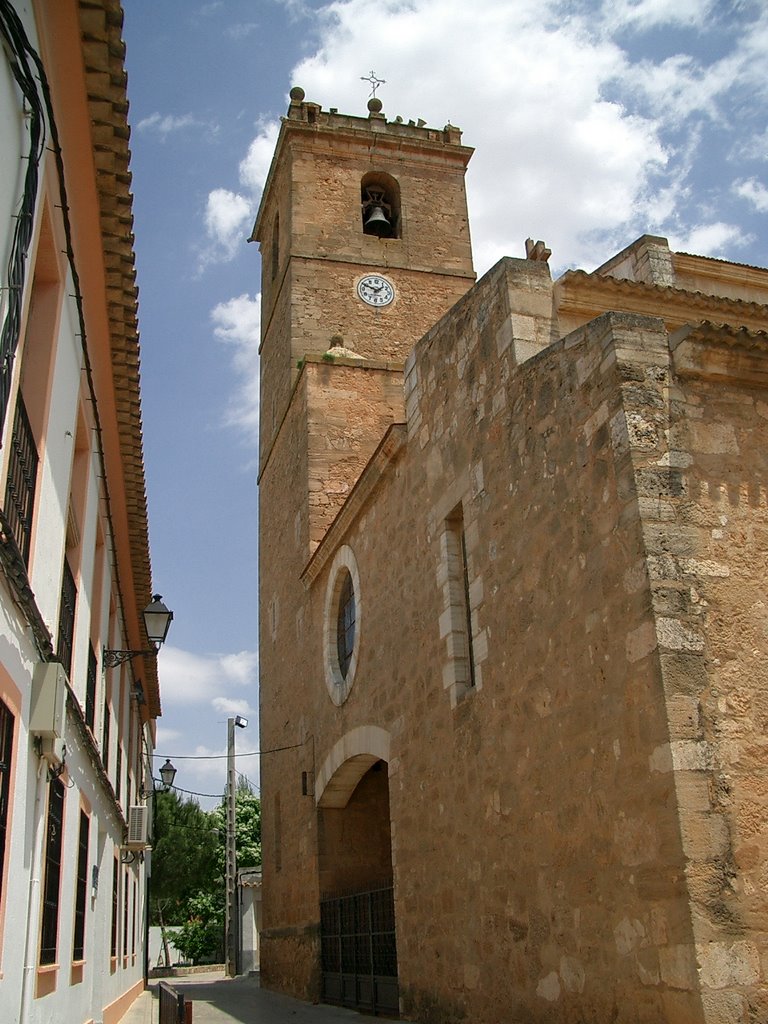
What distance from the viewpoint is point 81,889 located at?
748 centimetres

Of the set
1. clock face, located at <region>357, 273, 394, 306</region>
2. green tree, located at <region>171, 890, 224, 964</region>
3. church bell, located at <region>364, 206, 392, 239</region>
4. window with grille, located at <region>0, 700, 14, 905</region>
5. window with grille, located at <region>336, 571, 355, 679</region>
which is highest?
church bell, located at <region>364, 206, 392, 239</region>

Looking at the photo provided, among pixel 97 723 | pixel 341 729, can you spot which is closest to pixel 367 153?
pixel 341 729

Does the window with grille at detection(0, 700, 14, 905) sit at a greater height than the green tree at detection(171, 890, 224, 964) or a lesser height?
greater

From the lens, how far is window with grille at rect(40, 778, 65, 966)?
552 centimetres

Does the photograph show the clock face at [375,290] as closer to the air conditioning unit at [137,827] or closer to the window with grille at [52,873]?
the air conditioning unit at [137,827]

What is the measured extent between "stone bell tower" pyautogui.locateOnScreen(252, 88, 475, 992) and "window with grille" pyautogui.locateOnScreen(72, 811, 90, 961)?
512cm

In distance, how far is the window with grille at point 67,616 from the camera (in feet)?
21.1

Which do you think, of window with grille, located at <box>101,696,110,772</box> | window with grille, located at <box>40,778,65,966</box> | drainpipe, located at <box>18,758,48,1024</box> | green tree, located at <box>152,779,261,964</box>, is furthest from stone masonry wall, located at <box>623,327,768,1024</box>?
green tree, located at <box>152,779,261,964</box>

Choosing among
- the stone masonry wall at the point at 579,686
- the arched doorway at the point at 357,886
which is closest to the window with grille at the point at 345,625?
the arched doorway at the point at 357,886

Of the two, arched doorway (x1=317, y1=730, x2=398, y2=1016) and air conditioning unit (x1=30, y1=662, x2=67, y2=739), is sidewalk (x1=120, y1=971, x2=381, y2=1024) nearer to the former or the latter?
arched doorway (x1=317, y1=730, x2=398, y2=1016)

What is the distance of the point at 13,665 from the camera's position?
4.42m

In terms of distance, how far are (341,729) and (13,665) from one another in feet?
25.0

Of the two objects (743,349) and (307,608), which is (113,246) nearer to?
(743,349)

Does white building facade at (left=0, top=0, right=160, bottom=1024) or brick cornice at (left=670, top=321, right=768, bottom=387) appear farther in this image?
brick cornice at (left=670, top=321, right=768, bottom=387)
